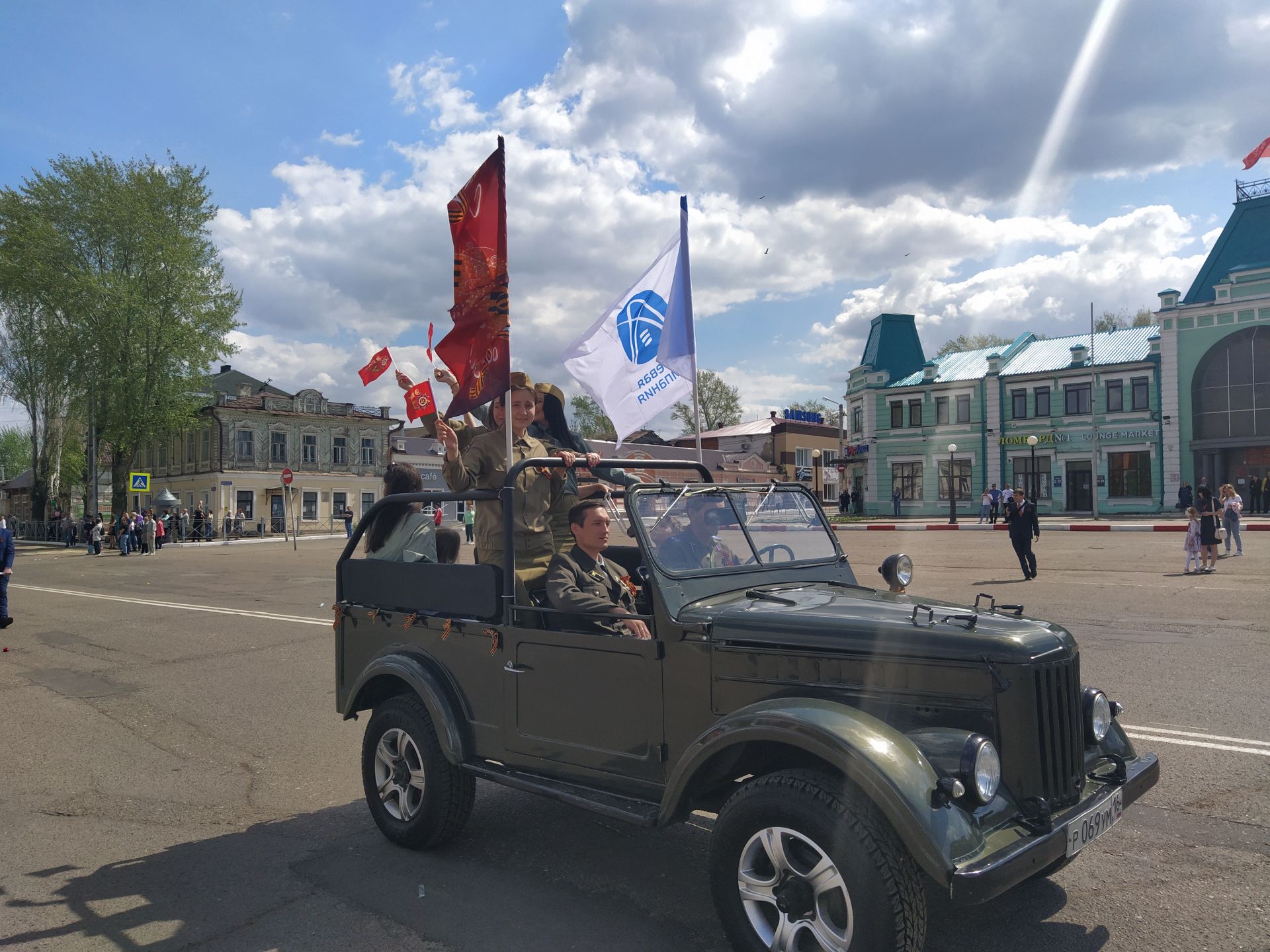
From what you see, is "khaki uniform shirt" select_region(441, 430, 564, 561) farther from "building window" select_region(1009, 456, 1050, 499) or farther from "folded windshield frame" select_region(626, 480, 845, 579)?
"building window" select_region(1009, 456, 1050, 499)

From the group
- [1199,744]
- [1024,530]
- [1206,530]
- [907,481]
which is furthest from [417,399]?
[907,481]

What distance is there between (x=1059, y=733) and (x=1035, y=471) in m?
47.5

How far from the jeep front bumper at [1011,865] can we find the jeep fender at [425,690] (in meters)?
2.25

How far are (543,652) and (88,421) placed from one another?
41488 mm

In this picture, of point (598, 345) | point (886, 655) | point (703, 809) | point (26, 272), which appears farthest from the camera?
point (26, 272)

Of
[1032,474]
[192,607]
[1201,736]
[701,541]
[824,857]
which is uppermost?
[1032,474]

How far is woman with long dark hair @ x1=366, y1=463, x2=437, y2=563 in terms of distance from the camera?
4.85m

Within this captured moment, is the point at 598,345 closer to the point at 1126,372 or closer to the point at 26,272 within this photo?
the point at 26,272

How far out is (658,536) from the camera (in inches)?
151

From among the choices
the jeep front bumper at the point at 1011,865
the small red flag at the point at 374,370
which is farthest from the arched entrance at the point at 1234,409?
the jeep front bumper at the point at 1011,865

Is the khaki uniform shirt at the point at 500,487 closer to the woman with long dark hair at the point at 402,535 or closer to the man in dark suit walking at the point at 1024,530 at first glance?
the woman with long dark hair at the point at 402,535

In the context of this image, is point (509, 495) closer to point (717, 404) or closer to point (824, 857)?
point (824, 857)

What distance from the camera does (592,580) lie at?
13.1 feet

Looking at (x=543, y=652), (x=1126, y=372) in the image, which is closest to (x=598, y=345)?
(x=543, y=652)
